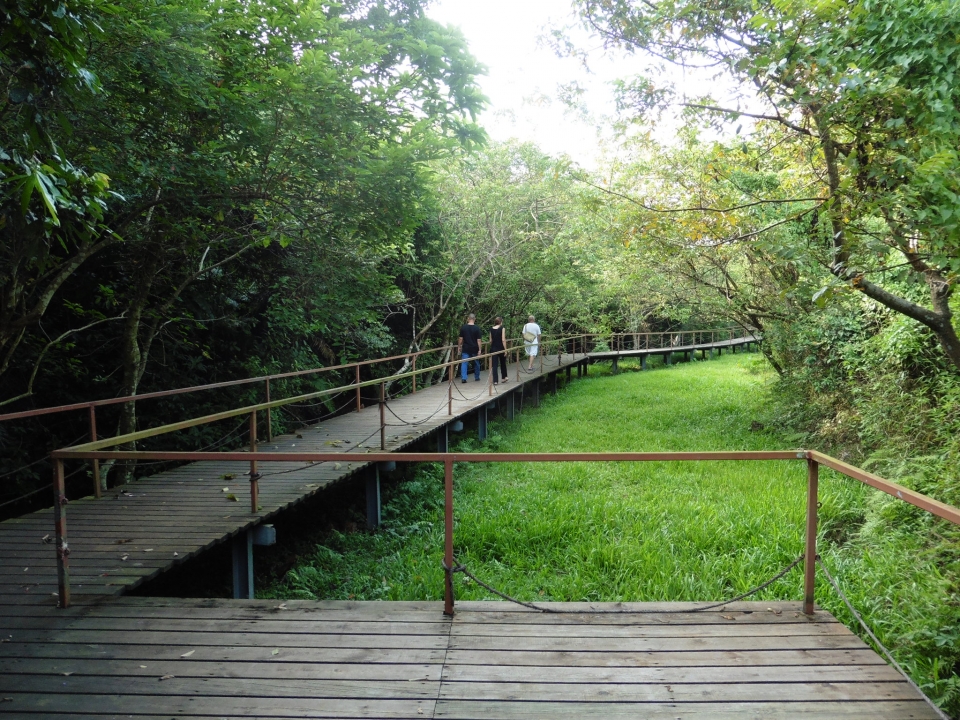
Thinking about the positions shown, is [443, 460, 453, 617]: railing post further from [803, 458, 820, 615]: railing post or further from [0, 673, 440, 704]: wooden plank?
[803, 458, 820, 615]: railing post

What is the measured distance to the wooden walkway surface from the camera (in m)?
4.18

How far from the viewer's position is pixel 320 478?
22.3 ft

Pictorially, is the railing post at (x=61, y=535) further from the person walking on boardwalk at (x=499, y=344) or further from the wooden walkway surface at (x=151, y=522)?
the person walking on boardwalk at (x=499, y=344)

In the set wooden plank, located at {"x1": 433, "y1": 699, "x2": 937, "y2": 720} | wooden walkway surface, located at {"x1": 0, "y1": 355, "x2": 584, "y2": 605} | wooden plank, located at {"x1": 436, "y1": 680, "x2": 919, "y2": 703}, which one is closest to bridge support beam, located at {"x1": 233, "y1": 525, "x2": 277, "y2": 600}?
wooden walkway surface, located at {"x1": 0, "y1": 355, "x2": 584, "y2": 605}

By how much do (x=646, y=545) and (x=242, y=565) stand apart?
3.63m

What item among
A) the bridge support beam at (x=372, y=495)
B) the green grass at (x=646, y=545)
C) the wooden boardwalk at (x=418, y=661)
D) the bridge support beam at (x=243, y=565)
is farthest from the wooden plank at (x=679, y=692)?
the bridge support beam at (x=372, y=495)

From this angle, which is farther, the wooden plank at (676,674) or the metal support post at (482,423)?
the metal support post at (482,423)

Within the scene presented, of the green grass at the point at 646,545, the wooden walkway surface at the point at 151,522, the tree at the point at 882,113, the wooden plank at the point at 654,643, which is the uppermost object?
the tree at the point at 882,113

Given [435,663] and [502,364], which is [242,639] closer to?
[435,663]

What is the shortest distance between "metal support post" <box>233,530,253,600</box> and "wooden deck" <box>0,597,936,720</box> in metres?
1.70

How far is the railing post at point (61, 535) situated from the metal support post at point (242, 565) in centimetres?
164

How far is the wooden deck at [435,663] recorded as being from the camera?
102 inches

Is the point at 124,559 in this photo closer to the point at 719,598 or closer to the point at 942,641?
the point at 719,598

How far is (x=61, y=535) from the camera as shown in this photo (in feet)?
11.7
